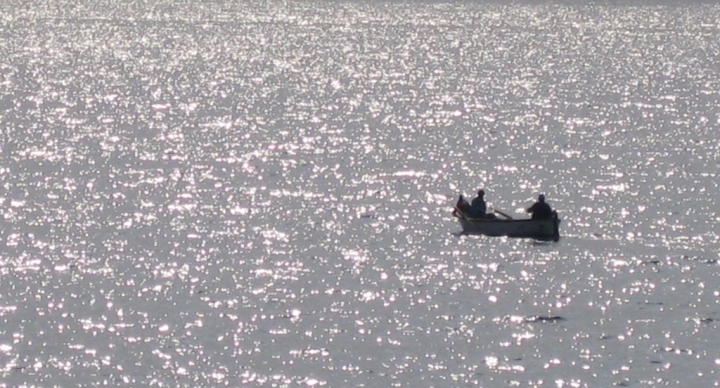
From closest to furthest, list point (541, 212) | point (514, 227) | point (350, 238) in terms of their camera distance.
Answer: point (541, 212) < point (514, 227) < point (350, 238)

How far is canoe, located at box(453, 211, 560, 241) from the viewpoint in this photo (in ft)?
164

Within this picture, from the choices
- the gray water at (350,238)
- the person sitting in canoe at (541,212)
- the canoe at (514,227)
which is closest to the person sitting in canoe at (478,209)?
the canoe at (514,227)

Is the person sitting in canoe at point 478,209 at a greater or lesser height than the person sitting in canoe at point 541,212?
greater

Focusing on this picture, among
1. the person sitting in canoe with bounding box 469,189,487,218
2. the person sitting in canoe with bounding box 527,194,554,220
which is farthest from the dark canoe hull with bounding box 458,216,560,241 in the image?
the person sitting in canoe with bounding box 469,189,487,218

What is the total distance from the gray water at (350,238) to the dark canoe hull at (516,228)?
418 mm

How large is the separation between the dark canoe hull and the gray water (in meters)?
0.42

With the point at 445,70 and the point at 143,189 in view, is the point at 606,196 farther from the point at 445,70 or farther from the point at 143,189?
the point at 445,70

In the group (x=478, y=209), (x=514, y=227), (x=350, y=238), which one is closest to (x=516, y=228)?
(x=514, y=227)

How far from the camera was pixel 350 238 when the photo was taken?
51188 mm

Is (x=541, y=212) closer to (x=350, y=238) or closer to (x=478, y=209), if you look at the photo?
(x=478, y=209)

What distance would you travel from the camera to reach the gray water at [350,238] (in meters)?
36.6

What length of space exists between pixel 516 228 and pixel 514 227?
75 mm

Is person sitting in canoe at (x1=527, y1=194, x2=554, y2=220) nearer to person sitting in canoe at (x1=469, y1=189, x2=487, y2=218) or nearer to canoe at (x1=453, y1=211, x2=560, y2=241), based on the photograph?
canoe at (x1=453, y1=211, x2=560, y2=241)

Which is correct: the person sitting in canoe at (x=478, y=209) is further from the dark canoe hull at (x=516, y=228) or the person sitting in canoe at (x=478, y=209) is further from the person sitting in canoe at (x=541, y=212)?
the person sitting in canoe at (x=541, y=212)
